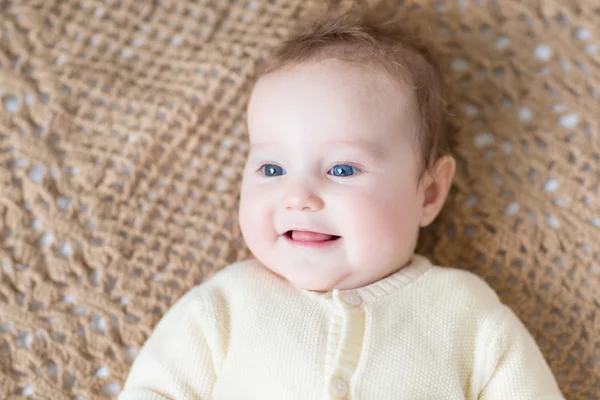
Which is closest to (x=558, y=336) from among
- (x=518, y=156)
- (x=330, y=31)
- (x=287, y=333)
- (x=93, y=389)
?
(x=518, y=156)

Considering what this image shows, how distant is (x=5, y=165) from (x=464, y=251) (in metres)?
1.03

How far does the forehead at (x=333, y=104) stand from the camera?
129 centimetres

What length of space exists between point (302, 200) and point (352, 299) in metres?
0.21

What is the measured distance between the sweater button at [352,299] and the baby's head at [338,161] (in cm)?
3

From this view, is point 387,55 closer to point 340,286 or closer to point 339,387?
point 340,286

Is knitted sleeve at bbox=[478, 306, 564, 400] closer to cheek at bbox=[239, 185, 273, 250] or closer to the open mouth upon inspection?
the open mouth

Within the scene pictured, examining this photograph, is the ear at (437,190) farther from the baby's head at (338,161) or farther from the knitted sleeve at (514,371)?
the knitted sleeve at (514,371)

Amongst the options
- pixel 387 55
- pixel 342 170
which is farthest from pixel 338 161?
pixel 387 55

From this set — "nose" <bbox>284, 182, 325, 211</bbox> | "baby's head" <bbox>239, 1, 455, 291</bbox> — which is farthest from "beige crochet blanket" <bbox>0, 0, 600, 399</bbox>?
"nose" <bbox>284, 182, 325, 211</bbox>

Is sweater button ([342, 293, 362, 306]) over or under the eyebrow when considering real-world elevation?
under

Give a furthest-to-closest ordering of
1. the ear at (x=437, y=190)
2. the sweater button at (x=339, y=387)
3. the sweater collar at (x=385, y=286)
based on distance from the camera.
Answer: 1. the ear at (x=437, y=190)
2. the sweater collar at (x=385, y=286)
3. the sweater button at (x=339, y=387)

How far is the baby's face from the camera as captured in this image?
1.29 m

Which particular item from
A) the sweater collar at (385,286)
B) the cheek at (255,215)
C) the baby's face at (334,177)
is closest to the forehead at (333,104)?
the baby's face at (334,177)

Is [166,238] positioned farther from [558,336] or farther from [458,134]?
[558,336]
